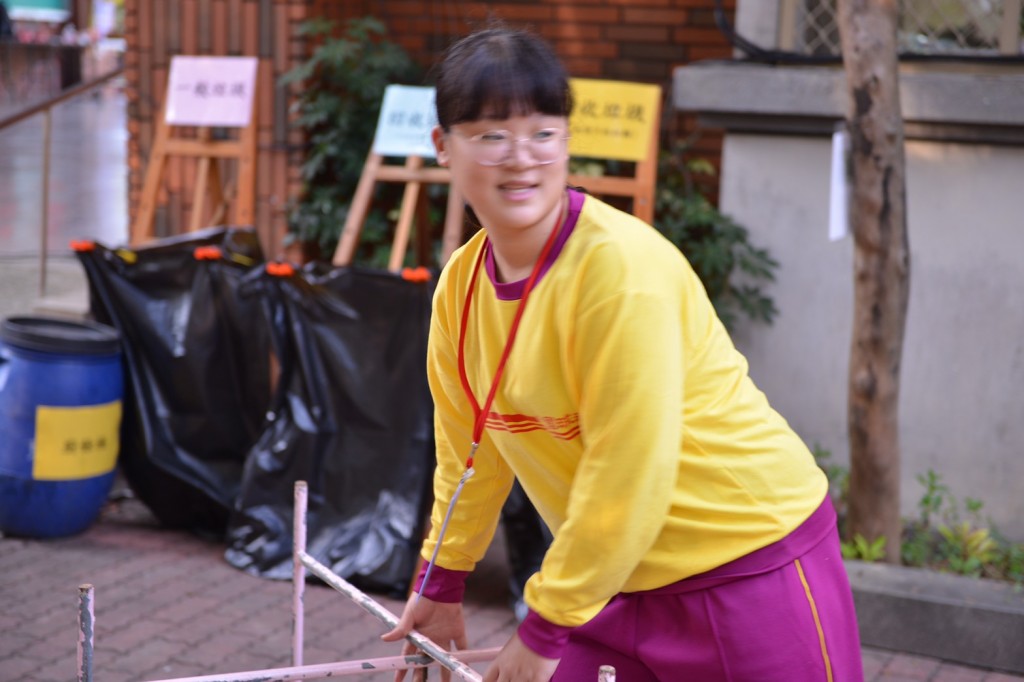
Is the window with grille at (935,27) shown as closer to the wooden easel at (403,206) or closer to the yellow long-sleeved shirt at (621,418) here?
the wooden easel at (403,206)

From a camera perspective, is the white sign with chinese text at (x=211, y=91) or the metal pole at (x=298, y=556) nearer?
the metal pole at (x=298, y=556)

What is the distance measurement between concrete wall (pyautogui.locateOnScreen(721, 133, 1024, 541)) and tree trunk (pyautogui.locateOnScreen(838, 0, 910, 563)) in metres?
0.83

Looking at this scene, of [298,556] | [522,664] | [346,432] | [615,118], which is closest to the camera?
[522,664]

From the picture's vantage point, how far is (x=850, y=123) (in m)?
4.47

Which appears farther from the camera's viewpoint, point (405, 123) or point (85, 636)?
point (405, 123)

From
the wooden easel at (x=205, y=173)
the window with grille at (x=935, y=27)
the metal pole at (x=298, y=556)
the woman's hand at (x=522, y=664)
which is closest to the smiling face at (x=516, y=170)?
the woman's hand at (x=522, y=664)

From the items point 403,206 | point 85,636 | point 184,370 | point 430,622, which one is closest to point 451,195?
point 403,206

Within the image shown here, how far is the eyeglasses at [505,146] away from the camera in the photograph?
1.75m

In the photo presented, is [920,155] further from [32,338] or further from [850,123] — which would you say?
[32,338]

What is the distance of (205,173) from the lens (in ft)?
20.6

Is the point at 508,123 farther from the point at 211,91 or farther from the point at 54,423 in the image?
the point at 211,91

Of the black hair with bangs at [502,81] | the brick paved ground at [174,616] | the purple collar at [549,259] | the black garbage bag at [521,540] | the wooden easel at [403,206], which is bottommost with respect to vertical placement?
the brick paved ground at [174,616]

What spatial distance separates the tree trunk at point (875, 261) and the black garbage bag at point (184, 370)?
247 cm

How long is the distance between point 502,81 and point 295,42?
5.15 metres
